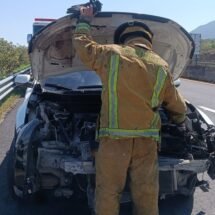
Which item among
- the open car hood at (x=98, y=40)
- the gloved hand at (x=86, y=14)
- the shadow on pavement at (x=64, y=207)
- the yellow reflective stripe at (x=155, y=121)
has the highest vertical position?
the gloved hand at (x=86, y=14)

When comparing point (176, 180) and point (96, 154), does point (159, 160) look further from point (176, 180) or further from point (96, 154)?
point (96, 154)

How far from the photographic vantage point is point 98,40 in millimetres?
5430

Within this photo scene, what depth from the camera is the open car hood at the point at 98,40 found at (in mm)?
4719

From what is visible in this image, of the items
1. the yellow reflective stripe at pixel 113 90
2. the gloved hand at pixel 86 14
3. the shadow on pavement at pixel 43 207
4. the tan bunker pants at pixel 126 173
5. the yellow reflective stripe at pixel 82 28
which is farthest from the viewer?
the shadow on pavement at pixel 43 207

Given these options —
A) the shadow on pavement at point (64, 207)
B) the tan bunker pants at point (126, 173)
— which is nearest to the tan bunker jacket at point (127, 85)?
the tan bunker pants at point (126, 173)

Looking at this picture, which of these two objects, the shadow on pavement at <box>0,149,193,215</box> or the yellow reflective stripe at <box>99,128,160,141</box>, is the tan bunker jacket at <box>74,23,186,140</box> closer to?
the yellow reflective stripe at <box>99,128,160,141</box>

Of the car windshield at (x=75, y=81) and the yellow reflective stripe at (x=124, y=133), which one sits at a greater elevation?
the car windshield at (x=75, y=81)

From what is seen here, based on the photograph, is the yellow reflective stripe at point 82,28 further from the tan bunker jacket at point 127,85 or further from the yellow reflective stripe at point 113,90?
the yellow reflective stripe at point 113,90

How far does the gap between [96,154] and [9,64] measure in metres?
26.2

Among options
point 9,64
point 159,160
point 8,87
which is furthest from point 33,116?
point 9,64

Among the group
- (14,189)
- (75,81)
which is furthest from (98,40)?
(14,189)

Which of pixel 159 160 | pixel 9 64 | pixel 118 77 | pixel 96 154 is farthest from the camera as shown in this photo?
pixel 9 64

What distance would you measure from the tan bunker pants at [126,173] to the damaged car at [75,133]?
241mm

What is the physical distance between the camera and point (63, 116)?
5070 millimetres
